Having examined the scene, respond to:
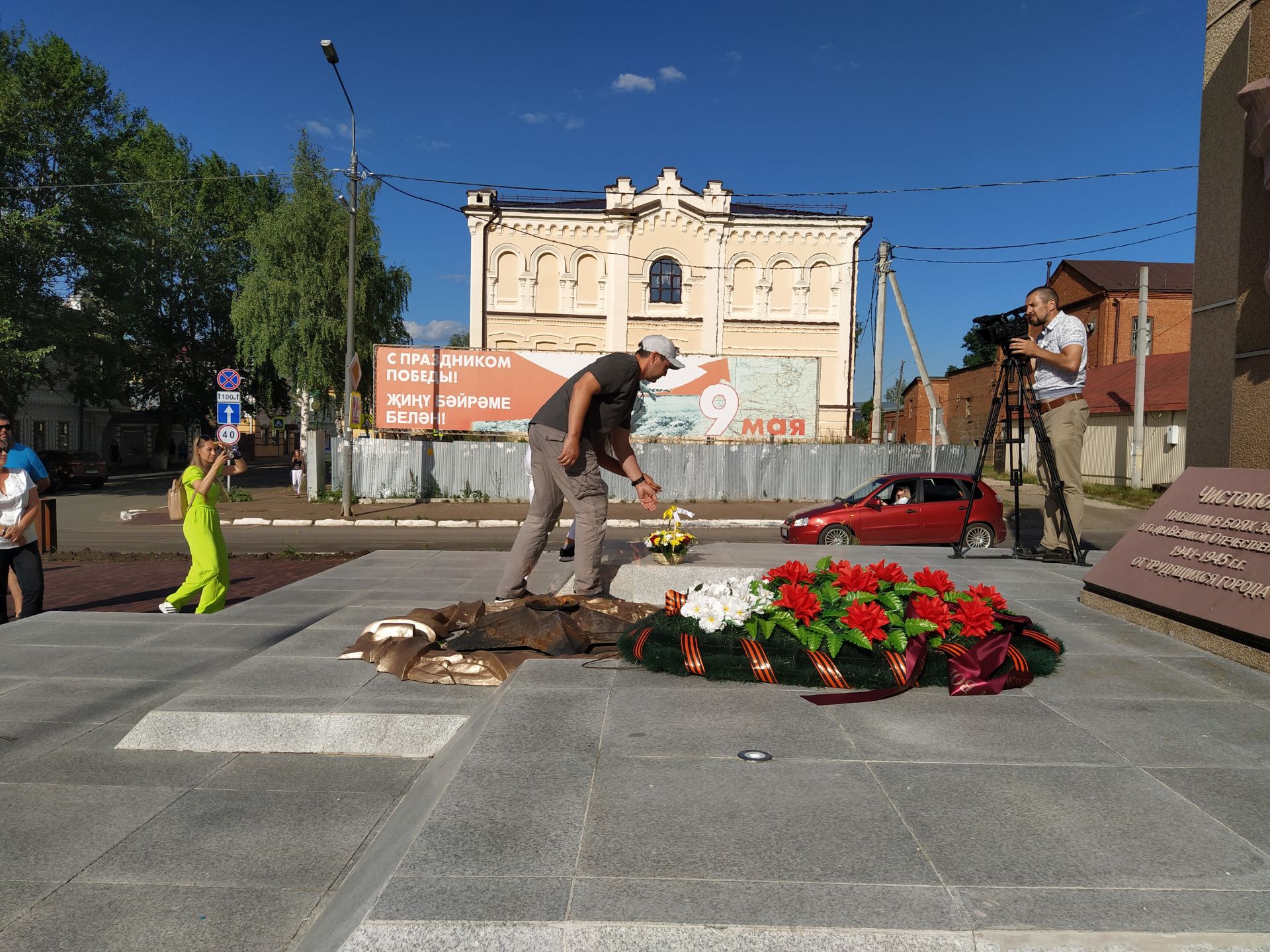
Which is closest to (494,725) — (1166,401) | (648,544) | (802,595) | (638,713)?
(638,713)

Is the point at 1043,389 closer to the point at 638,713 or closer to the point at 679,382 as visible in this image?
the point at 638,713

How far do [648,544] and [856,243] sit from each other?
3184cm

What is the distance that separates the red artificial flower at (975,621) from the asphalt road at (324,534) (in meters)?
7.93

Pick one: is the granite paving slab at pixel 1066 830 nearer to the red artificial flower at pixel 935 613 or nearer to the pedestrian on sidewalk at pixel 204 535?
the red artificial flower at pixel 935 613

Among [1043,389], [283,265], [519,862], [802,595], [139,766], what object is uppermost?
[283,265]

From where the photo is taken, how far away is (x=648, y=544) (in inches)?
284

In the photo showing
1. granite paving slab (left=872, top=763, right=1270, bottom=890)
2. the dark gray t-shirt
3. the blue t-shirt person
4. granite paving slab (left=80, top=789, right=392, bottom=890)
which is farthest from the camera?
the blue t-shirt person

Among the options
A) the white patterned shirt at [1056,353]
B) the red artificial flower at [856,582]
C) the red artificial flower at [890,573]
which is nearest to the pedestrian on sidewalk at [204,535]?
the red artificial flower at [856,582]

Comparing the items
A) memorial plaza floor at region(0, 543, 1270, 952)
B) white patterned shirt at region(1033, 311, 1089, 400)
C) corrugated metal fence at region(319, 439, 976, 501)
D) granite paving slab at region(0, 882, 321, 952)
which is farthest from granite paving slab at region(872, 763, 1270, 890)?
corrugated metal fence at region(319, 439, 976, 501)

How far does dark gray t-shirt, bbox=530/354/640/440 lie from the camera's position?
545cm

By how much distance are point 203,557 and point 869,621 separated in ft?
18.5

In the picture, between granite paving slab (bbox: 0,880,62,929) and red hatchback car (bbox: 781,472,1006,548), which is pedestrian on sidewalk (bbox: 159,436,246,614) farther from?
red hatchback car (bbox: 781,472,1006,548)

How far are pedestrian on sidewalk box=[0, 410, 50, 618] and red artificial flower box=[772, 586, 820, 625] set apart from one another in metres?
6.34

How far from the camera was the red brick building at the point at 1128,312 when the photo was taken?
4091cm
